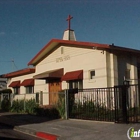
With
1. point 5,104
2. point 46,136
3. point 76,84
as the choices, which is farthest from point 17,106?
point 46,136

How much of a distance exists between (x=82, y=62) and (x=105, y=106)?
16.8 ft

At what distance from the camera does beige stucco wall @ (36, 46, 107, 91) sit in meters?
16.4

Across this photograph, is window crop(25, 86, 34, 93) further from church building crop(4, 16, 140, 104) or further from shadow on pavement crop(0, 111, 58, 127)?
shadow on pavement crop(0, 111, 58, 127)

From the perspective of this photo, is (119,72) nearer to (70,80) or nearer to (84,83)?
(84,83)

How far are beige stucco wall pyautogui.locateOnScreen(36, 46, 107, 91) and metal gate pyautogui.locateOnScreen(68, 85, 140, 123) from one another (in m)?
1.62

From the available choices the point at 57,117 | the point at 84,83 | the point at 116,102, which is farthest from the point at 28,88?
the point at 116,102

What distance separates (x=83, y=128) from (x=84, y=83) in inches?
262

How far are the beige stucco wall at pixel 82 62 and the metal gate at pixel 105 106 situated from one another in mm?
1620

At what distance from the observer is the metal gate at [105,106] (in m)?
11.7

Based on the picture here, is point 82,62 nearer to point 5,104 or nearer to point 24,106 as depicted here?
point 24,106

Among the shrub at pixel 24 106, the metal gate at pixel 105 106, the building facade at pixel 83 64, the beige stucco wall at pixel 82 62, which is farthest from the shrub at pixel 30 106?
the metal gate at pixel 105 106

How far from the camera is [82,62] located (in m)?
17.9

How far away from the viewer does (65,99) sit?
14609 millimetres

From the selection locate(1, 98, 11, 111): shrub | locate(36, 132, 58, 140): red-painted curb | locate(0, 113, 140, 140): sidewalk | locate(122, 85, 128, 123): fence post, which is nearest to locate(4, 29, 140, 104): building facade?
locate(1, 98, 11, 111): shrub
